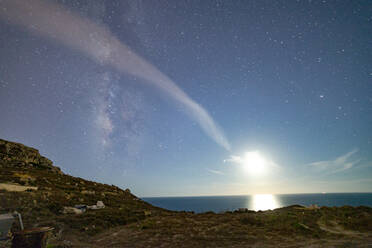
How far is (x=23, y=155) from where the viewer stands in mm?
56969

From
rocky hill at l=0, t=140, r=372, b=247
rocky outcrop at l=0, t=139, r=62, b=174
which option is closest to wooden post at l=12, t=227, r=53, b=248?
rocky hill at l=0, t=140, r=372, b=247

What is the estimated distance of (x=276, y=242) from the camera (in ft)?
44.1

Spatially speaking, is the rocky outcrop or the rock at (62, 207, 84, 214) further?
the rocky outcrop

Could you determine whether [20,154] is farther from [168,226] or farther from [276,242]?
[276,242]

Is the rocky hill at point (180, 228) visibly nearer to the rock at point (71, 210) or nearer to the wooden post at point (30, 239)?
the rock at point (71, 210)

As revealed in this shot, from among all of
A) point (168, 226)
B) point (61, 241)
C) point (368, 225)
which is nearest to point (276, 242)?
point (168, 226)

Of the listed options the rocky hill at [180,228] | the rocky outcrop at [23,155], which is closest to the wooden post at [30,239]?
the rocky hill at [180,228]

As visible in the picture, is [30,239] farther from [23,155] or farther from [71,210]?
[23,155]

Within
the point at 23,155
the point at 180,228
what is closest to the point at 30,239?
the point at 180,228

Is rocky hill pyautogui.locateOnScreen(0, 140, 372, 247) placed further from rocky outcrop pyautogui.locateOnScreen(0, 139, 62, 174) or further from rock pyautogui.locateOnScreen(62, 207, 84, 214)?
rocky outcrop pyautogui.locateOnScreen(0, 139, 62, 174)

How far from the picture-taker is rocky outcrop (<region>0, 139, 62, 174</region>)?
169 ft

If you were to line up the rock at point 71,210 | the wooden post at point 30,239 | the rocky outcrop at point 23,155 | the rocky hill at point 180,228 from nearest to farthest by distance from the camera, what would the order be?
the wooden post at point 30,239
the rocky hill at point 180,228
the rock at point 71,210
the rocky outcrop at point 23,155

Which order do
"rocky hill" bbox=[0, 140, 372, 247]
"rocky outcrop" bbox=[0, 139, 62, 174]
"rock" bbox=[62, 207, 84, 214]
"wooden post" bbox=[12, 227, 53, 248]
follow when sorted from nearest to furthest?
"wooden post" bbox=[12, 227, 53, 248]
"rocky hill" bbox=[0, 140, 372, 247]
"rock" bbox=[62, 207, 84, 214]
"rocky outcrop" bbox=[0, 139, 62, 174]

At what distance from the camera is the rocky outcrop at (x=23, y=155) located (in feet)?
169
